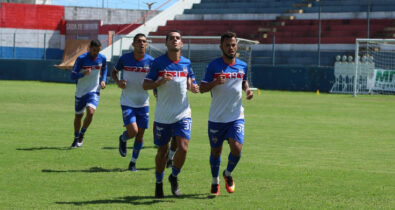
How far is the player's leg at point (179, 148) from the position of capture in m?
8.78

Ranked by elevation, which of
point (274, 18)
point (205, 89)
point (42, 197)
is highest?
point (274, 18)

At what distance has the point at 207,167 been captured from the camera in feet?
37.3

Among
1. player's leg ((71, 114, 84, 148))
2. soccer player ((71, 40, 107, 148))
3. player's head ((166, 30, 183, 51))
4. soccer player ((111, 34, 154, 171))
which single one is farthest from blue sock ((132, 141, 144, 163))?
soccer player ((71, 40, 107, 148))

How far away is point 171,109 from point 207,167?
8.83 feet

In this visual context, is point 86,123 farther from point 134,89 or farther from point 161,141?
point 161,141

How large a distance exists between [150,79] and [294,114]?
1460 cm

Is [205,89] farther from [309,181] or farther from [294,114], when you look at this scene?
[294,114]

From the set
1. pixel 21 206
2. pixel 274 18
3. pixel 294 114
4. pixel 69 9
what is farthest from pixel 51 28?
pixel 21 206

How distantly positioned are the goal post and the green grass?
17.5m

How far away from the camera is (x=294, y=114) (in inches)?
906

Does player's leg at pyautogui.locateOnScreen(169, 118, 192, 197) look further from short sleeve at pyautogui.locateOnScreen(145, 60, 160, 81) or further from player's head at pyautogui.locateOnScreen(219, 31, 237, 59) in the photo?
player's head at pyautogui.locateOnScreen(219, 31, 237, 59)

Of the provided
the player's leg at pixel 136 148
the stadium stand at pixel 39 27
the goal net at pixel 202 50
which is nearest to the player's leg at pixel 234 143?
the player's leg at pixel 136 148

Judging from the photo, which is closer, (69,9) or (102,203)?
(102,203)

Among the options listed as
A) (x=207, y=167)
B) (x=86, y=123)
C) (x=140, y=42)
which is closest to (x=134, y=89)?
(x=140, y=42)
